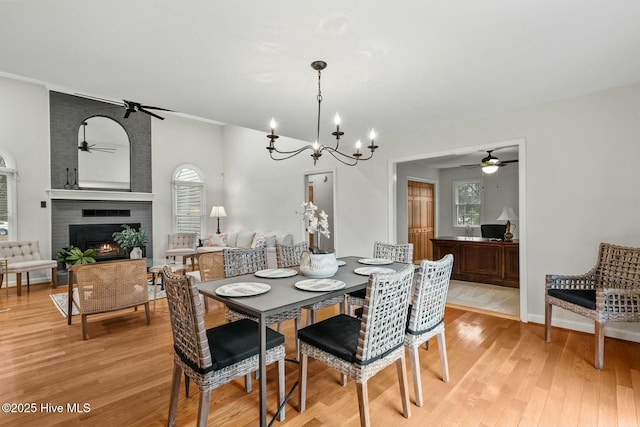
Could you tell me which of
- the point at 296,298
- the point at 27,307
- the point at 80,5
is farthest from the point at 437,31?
the point at 27,307

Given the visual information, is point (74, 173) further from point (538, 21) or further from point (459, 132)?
point (538, 21)

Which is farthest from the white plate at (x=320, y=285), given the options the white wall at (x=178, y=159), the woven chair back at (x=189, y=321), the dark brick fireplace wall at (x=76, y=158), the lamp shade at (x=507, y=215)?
the white wall at (x=178, y=159)

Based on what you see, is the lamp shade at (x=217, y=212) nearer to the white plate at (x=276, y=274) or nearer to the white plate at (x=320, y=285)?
the white plate at (x=276, y=274)

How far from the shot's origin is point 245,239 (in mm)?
7156

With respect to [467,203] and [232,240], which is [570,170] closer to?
[467,203]

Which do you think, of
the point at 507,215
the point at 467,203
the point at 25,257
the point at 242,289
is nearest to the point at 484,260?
the point at 507,215

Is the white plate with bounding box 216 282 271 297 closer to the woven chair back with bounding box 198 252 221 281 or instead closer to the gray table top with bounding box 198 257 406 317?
the gray table top with bounding box 198 257 406 317

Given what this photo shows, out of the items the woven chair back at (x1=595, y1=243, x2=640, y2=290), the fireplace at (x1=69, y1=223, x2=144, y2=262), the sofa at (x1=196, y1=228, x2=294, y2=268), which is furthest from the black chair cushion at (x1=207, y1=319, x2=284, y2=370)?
the fireplace at (x1=69, y1=223, x2=144, y2=262)

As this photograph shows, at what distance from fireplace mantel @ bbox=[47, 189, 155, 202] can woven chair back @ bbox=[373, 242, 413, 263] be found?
18.8ft

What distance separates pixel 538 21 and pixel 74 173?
24.4ft

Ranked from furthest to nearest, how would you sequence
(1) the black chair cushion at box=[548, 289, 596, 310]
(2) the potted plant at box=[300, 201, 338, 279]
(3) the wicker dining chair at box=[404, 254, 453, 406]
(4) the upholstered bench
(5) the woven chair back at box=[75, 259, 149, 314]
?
(4) the upholstered bench → (5) the woven chair back at box=[75, 259, 149, 314] → (1) the black chair cushion at box=[548, 289, 596, 310] → (2) the potted plant at box=[300, 201, 338, 279] → (3) the wicker dining chair at box=[404, 254, 453, 406]

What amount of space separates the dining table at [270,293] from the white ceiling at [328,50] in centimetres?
166

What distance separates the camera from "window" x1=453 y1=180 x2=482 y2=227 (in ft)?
25.6

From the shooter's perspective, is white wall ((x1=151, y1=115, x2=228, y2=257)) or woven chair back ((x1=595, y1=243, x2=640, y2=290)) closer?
woven chair back ((x1=595, y1=243, x2=640, y2=290))
